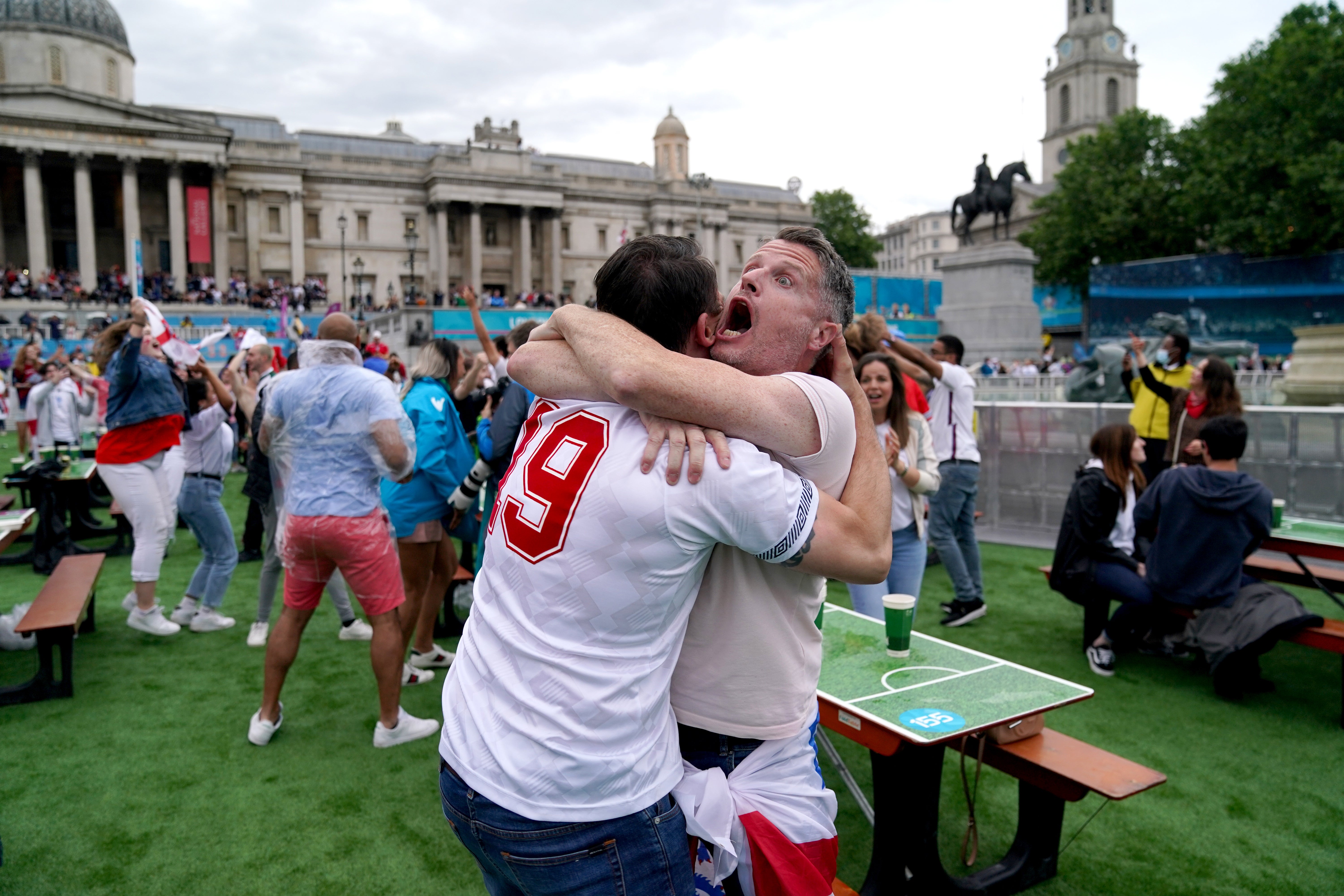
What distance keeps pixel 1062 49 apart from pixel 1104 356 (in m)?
87.1

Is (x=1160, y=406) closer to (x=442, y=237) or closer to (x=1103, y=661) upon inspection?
(x=1103, y=661)

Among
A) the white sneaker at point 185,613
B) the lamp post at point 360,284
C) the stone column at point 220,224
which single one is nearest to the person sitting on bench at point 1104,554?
the white sneaker at point 185,613

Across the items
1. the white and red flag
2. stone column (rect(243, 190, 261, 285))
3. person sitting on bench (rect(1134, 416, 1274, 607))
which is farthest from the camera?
stone column (rect(243, 190, 261, 285))

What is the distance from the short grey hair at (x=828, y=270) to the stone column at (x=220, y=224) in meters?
58.5

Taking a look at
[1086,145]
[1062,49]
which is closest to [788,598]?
[1086,145]

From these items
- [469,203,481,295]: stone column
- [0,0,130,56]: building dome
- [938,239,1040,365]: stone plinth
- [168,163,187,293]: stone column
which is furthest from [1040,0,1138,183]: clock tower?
[0,0,130,56]: building dome

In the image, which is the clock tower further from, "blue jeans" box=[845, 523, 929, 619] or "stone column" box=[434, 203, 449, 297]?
"blue jeans" box=[845, 523, 929, 619]

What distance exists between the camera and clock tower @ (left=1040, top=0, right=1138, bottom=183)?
271ft

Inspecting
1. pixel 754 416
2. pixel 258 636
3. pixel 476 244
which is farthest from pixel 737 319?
pixel 476 244

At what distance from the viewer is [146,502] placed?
246 inches

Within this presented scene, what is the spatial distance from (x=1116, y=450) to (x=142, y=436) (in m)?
6.88

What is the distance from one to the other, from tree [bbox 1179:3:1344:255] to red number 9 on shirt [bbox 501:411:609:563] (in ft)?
134

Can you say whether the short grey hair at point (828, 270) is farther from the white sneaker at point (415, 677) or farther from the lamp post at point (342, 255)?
the lamp post at point (342, 255)

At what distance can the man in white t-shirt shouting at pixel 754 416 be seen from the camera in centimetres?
147
